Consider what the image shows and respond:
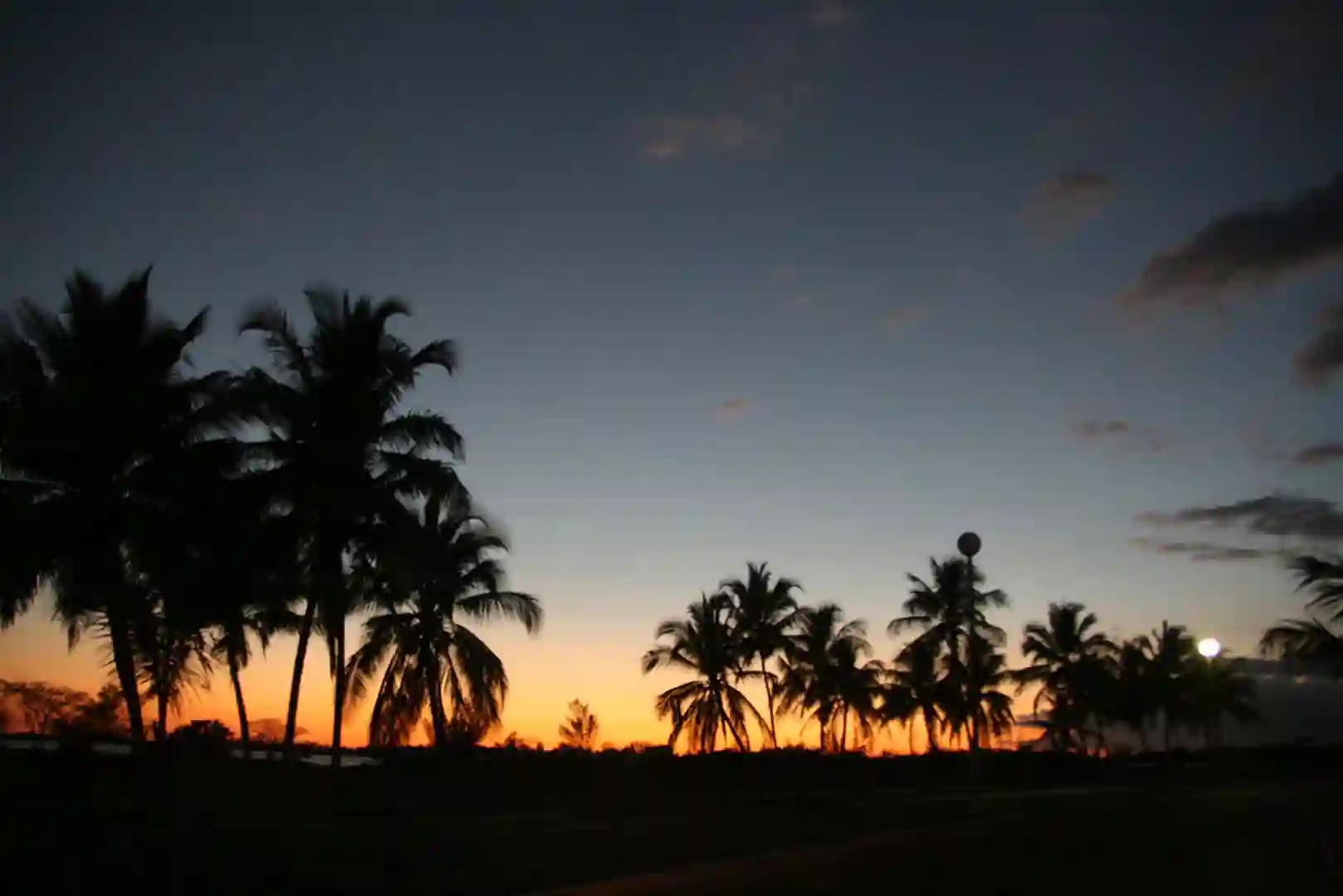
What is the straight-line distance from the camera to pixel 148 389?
70.5 ft

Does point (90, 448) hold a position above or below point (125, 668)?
above

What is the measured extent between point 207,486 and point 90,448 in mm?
2201

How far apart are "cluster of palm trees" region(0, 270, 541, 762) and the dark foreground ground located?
9.38 ft

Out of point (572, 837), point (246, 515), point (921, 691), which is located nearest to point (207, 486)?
point (246, 515)

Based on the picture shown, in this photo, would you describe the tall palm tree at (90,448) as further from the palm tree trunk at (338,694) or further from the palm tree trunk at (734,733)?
the palm tree trunk at (734,733)

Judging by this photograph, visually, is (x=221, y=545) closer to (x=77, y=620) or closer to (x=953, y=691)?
(x=77, y=620)

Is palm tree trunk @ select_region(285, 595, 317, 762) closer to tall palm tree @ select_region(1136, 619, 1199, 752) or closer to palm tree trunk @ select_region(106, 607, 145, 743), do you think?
palm tree trunk @ select_region(106, 607, 145, 743)

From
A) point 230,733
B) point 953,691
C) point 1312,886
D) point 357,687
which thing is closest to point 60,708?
point 230,733

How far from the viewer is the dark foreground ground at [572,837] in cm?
1111

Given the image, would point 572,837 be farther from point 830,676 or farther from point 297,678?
point 830,676

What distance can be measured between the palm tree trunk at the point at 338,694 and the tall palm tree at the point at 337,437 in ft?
0.17

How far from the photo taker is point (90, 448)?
20.8m

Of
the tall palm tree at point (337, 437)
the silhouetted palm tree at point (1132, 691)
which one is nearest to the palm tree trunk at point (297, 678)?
the tall palm tree at point (337, 437)

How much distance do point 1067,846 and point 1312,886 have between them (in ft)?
11.3
